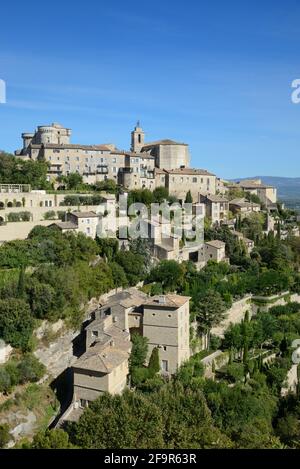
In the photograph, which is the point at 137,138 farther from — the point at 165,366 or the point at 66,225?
the point at 165,366

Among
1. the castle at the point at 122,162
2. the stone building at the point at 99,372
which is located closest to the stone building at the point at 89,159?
the castle at the point at 122,162

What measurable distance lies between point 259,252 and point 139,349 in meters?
22.5

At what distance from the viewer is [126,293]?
3052 centimetres

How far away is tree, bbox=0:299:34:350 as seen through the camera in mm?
25109

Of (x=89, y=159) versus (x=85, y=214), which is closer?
(x=85, y=214)

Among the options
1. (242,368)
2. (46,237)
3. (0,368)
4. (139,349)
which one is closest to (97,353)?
(139,349)

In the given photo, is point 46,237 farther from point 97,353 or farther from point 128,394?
point 128,394

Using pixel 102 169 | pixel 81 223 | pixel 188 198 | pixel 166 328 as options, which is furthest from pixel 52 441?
pixel 102 169

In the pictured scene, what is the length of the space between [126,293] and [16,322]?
25.1 feet

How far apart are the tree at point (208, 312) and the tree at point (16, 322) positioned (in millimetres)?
10833

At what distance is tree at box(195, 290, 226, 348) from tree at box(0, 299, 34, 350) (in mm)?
10833

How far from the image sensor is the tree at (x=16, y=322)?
25109mm

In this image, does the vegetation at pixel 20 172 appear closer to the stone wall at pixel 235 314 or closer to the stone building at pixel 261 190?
the stone wall at pixel 235 314

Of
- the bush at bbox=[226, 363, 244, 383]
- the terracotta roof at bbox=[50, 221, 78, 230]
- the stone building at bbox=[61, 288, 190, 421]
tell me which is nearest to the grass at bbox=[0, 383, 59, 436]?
the stone building at bbox=[61, 288, 190, 421]
